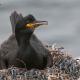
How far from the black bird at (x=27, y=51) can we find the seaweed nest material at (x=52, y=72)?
143 mm

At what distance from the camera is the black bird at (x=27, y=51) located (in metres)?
7.66

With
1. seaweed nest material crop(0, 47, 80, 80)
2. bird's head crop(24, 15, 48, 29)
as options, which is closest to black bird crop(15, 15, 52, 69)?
bird's head crop(24, 15, 48, 29)

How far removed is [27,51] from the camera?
777 cm

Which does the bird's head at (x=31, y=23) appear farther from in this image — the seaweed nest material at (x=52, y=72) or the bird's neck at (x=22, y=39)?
the seaweed nest material at (x=52, y=72)

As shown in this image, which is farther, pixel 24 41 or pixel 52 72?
pixel 24 41

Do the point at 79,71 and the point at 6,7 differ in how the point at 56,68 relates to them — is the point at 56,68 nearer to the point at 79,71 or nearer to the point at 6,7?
the point at 79,71

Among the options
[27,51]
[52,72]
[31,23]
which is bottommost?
[52,72]

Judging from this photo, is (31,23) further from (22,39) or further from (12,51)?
(12,51)

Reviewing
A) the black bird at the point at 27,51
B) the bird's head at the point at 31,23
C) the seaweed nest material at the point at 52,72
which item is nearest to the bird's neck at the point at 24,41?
the black bird at the point at 27,51

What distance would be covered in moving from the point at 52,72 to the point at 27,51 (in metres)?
0.47

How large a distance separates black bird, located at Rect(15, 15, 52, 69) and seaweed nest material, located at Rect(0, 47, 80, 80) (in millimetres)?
143

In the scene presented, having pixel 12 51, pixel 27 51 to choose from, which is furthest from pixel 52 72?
pixel 12 51

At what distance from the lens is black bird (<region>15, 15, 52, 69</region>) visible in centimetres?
Answer: 766

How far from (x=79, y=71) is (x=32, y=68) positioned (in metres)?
0.45
